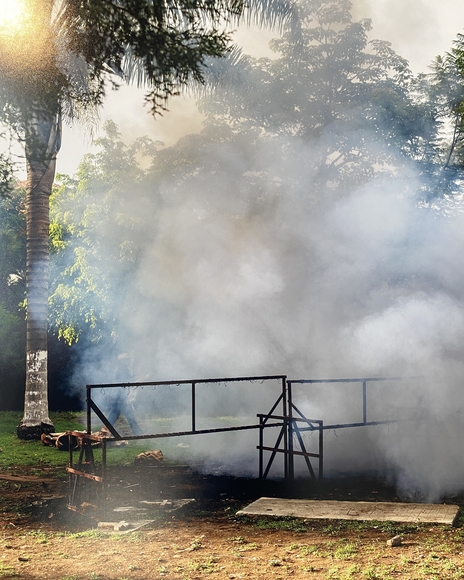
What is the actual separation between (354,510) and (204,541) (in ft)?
6.18

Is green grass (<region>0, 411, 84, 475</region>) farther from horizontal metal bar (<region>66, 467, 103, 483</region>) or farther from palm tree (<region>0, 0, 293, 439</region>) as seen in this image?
palm tree (<region>0, 0, 293, 439</region>)

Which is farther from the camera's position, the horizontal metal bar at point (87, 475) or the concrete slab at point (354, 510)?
the horizontal metal bar at point (87, 475)

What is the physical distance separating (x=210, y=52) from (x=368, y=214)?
10.1 m

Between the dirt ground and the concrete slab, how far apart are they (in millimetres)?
195

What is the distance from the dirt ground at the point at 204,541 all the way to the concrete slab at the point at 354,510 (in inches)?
7.7

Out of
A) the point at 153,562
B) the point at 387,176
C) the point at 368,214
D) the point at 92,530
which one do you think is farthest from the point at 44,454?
the point at 387,176

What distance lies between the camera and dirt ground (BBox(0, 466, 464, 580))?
5.18 metres

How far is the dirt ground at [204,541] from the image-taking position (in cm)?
518

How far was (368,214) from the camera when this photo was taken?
1616 cm

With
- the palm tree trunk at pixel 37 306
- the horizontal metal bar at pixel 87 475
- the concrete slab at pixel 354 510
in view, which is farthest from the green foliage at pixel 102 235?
the concrete slab at pixel 354 510

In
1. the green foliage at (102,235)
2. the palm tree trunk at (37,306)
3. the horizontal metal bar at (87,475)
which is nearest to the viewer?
the horizontal metal bar at (87,475)

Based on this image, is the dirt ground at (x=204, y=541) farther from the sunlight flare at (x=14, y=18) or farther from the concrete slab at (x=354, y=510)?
the sunlight flare at (x=14, y=18)

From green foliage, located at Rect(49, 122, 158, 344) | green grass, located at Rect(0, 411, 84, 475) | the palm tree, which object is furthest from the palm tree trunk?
the palm tree

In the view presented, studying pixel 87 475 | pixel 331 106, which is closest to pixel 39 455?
pixel 87 475
